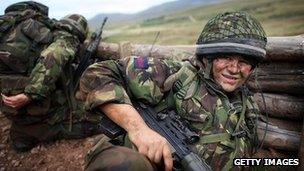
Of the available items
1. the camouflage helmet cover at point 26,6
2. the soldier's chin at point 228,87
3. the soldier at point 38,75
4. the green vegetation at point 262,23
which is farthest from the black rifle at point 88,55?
the green vegetation at point 262,23

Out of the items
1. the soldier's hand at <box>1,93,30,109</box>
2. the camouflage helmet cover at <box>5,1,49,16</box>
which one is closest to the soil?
the soldier's hand at <box>1,93,30,109</box>

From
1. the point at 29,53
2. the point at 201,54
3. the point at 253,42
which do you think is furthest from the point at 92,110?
the point at 29,53

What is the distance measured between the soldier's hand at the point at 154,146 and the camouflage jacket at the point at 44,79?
3.10 metres

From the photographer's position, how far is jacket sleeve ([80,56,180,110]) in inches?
106

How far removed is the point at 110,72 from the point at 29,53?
3.01 meters

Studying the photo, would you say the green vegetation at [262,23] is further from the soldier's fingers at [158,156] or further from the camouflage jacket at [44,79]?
the soldier's fingers at [158,156]

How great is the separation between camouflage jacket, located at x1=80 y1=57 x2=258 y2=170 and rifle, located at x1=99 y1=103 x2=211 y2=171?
102 millimetres

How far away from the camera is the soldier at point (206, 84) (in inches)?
109

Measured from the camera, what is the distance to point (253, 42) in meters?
2.82

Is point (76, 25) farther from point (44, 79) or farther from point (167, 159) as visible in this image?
point (167, 159)

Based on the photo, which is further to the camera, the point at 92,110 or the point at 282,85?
the point at 282,85

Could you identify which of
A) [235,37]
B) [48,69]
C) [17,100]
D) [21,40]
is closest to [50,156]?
[17,100]

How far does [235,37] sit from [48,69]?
3.07m

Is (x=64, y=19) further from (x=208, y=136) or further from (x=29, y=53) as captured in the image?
(x=208, y=136)
